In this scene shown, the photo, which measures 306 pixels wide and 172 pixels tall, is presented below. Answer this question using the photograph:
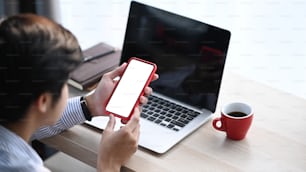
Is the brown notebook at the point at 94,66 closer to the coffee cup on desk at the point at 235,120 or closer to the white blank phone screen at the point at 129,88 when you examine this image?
the white blank phone screen at the point at 129,88

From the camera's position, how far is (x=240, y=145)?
3.49ft

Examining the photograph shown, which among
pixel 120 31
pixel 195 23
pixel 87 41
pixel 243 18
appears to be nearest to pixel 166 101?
pixel 195 23

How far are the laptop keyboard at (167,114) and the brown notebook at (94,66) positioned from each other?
0.15 metres

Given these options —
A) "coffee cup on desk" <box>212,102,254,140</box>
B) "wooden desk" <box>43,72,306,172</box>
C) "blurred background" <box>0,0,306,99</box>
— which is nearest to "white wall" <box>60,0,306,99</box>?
"blurred background" <box>0,0,306,99</box>

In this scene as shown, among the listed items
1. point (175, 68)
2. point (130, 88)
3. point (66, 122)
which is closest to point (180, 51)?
point (175, 68)

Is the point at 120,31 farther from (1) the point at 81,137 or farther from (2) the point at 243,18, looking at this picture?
(1) the point at 81,137

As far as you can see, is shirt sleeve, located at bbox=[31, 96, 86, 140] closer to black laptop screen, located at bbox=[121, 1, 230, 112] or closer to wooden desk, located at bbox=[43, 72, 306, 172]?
wooden desk, located at bbox=[43, 72, 306, 172]

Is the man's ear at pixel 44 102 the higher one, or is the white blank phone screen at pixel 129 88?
the man's ear at pixel 44 102

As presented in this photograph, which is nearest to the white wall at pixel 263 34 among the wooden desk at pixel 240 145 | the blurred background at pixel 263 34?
the blurred background at pixel 263 34

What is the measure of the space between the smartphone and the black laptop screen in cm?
9

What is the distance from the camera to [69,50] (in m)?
0.82

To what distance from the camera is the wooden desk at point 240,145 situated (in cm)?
100

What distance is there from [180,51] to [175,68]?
1.6 inches

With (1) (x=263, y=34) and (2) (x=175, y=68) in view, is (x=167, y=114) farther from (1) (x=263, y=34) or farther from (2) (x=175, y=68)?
(1) (x=263, y=34)
